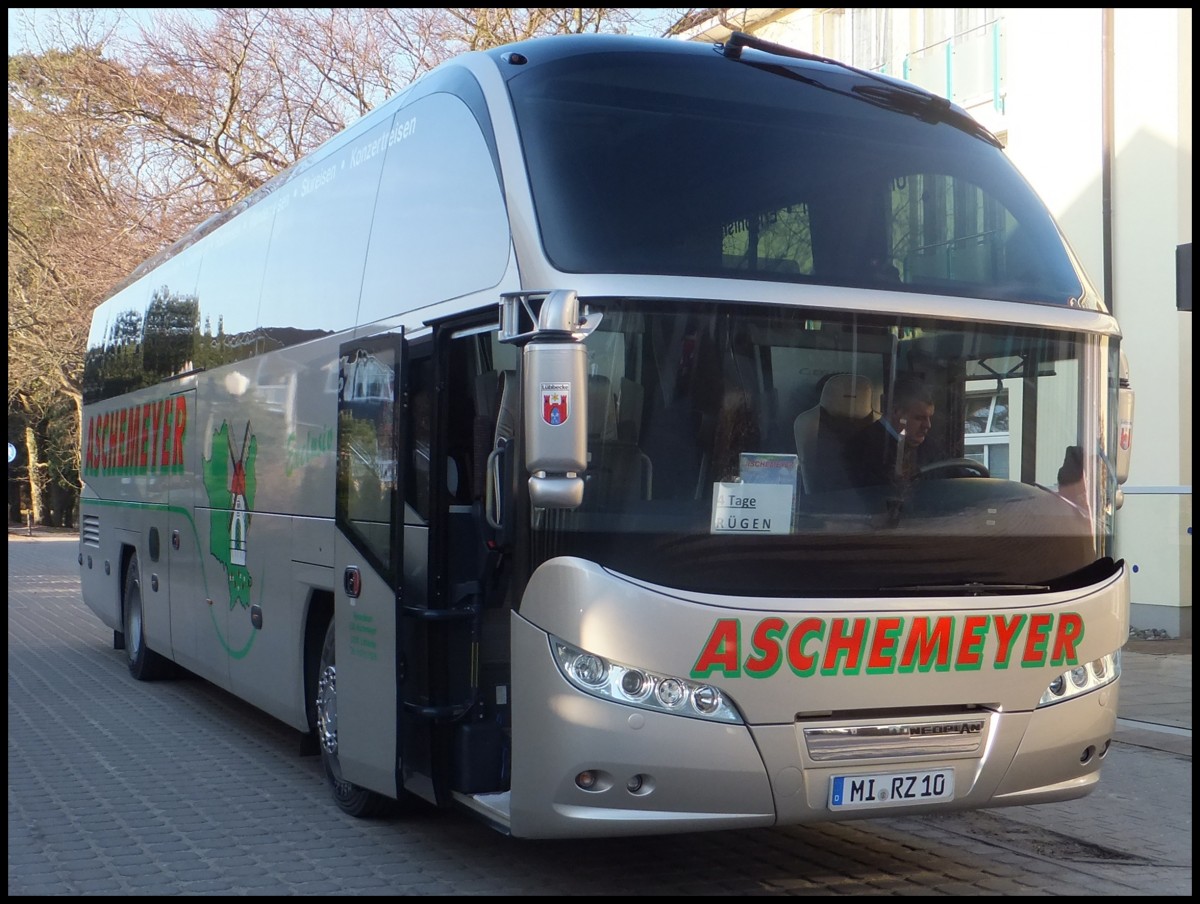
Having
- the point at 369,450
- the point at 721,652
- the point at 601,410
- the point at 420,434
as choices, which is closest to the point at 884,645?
the point at 721,652

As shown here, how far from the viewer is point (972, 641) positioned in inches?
234

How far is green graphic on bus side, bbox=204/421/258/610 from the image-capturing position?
9.59m

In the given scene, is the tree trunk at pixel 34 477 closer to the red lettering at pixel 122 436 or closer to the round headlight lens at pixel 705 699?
the red lettering at pixel 122 436

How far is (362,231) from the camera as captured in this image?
7.98 meters

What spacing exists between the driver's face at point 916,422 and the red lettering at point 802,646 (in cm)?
90

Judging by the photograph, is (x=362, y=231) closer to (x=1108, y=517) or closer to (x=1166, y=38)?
(x=1108, y=517)

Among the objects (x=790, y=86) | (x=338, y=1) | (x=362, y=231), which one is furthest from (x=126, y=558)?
(x=338, y=1)

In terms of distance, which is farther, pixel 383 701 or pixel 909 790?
pixel 383 701

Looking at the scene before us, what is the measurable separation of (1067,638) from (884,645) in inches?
35.7

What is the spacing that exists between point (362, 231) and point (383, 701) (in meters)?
2.59

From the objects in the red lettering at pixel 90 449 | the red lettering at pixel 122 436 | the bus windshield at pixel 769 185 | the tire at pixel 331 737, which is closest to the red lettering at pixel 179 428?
the red lettering at pixel 122 436

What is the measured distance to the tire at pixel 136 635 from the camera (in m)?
13.2

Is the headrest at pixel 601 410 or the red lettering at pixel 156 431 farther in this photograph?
the red lettering at pixel 156 431

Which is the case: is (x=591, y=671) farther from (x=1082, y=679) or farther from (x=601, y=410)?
(x=1082, y=679)
